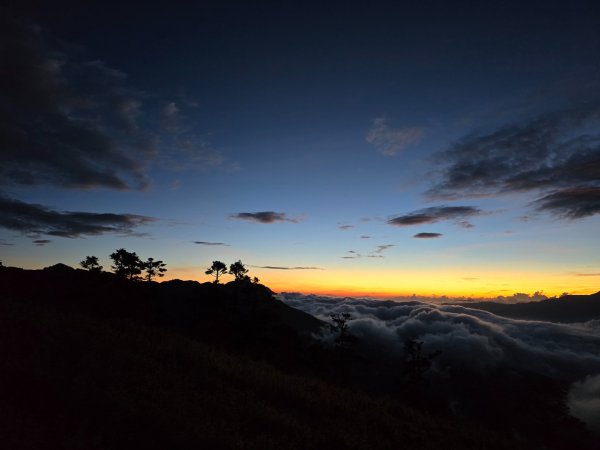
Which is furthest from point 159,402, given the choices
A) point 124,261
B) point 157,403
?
point 124,261

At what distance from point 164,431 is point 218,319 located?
1413 inches

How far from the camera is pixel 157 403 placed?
795 cm

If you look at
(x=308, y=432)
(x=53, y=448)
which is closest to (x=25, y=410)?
(x=53, y=448)

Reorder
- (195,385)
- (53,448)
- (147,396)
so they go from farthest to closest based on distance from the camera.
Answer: (195,385)
(147,396)
(53,448)

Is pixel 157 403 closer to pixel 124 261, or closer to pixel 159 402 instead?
pixel 159 402

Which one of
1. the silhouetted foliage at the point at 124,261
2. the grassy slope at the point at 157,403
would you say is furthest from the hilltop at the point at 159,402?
the silhouetted foliage at the point at 124,261

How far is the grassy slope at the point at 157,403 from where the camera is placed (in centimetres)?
687

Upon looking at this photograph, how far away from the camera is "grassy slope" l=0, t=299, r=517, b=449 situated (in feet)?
22.5

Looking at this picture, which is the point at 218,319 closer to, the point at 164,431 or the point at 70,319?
the point at 70,319

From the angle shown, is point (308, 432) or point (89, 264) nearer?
point (308, 432)

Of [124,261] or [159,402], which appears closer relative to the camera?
[159,402]

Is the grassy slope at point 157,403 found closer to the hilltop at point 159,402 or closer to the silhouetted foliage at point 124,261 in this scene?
the hilltop at point 159,402

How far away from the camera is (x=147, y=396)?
8258 millimetres

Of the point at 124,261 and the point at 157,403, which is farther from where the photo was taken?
the point at 124,261
